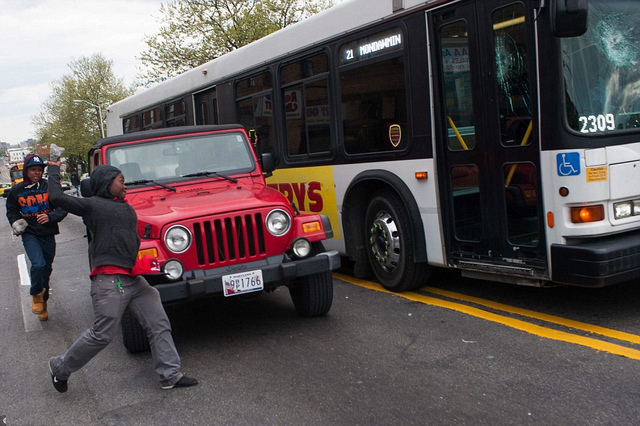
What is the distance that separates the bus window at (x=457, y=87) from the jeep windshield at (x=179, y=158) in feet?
6.81

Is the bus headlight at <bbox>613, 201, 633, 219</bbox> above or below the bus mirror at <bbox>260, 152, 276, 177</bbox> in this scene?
below

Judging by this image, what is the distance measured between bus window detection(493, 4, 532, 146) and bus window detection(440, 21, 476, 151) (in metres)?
0.34

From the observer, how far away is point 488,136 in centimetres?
584

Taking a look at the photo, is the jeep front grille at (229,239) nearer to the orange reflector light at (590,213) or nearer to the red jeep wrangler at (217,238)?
the red jeep wrangler at (217,238)

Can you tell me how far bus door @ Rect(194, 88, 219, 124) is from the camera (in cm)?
1073

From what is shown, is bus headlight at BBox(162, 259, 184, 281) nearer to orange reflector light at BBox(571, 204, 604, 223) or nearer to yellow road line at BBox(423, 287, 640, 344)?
yellow road line at BBox(423, 287, 640, 344)

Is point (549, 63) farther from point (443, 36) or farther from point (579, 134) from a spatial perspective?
point (443, 36)

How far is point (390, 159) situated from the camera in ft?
22.9

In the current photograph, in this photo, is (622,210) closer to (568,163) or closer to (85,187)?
(568,163)

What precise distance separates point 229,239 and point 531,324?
2.59 metres

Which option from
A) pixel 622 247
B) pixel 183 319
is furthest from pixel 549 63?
pixel 183 319

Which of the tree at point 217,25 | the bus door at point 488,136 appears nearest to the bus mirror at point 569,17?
the bus door at point 488,136

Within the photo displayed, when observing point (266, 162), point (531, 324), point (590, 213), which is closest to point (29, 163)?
point (266, 162)

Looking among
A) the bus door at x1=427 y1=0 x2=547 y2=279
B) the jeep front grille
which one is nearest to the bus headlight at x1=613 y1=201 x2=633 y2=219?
the bus door at x1=427 y1=0 x2=547 y2=279
